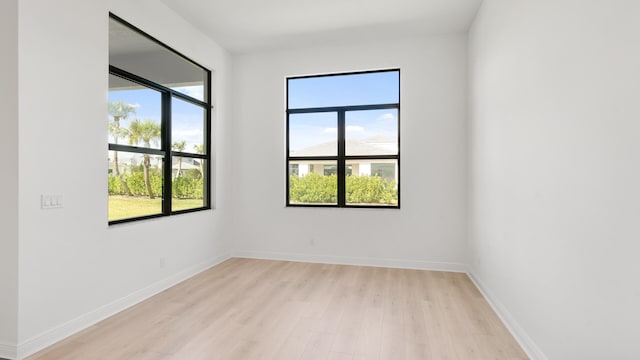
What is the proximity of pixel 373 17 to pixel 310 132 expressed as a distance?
1.80m

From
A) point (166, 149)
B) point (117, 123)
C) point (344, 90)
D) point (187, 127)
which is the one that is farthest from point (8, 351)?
point (344, 90)

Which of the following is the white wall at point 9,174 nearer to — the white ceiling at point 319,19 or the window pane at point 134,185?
the window pane at point 134,185

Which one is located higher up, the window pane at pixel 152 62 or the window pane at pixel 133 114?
the window pane at pixel 152 62

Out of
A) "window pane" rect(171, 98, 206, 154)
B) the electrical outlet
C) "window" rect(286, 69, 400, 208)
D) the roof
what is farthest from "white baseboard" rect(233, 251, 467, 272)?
the electrical outlet

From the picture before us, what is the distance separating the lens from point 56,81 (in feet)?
8.08

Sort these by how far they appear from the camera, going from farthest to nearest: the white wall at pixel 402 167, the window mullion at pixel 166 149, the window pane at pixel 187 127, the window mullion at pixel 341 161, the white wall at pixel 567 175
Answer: the window mullion at pixel 341 161
the white wall at pixel 402 167
the window pane at pixel 187 127
the window mullion at pixel 166 149
the white wall at pixel 567 175

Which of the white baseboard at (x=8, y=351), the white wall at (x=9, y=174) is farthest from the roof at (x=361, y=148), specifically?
the white baseboard at (x=8, y=351)

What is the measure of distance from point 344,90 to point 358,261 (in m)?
2.50

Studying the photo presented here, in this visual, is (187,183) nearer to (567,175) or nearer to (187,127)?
(187,127)

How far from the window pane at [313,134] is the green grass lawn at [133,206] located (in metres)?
1.90

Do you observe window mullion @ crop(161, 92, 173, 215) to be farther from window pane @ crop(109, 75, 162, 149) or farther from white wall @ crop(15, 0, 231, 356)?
white wall @ crop(15, 0, 231, 356)

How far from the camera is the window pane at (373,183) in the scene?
4680 millimetres

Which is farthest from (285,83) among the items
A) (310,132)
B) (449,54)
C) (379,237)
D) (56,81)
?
(56,81)

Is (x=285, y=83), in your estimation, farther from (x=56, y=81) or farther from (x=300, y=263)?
(x=56, y=81)
